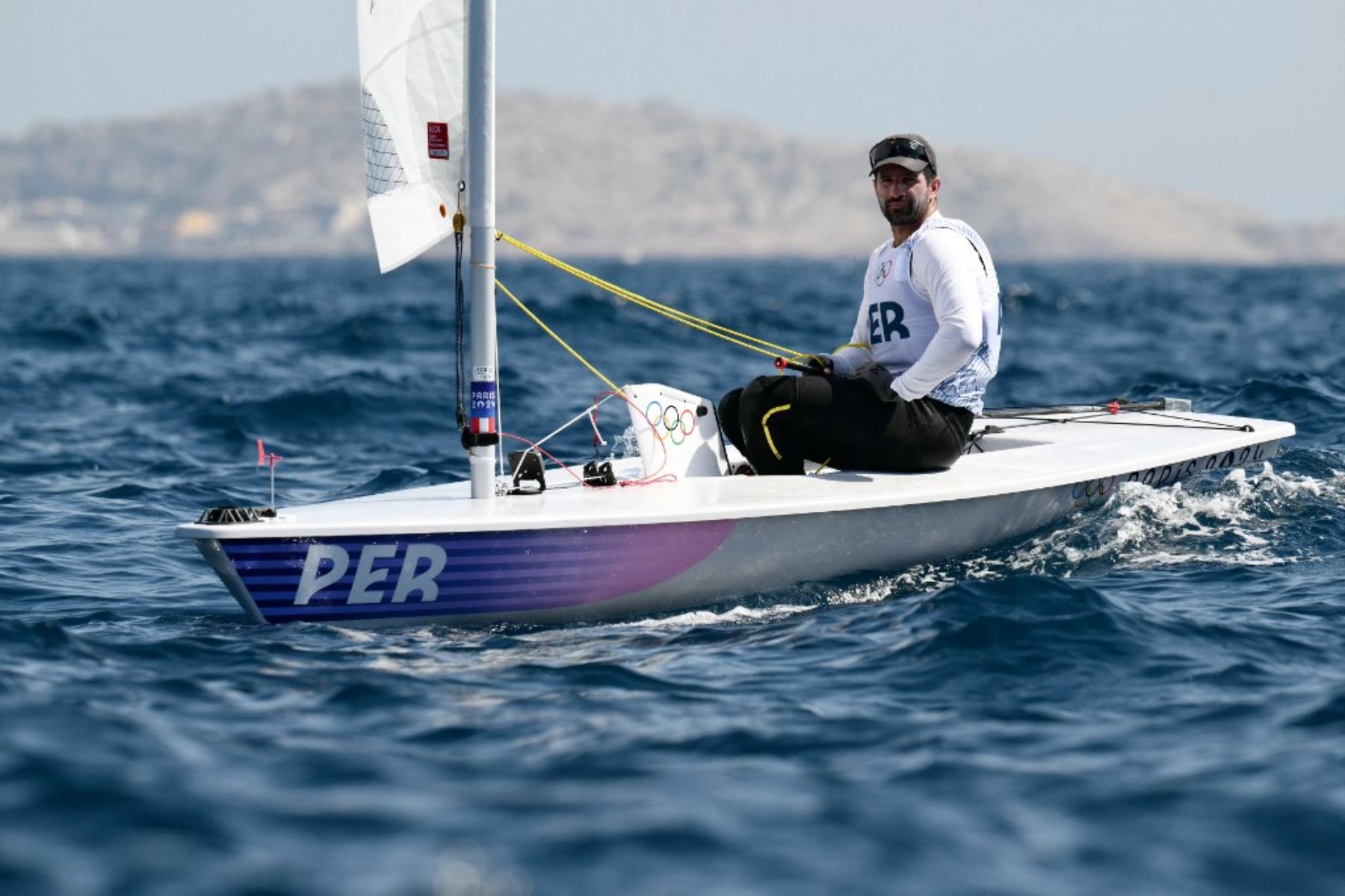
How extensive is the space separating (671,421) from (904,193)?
1550mm

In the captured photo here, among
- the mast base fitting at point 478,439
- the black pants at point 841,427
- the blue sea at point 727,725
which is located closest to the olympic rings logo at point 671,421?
the black pants at point 841,427

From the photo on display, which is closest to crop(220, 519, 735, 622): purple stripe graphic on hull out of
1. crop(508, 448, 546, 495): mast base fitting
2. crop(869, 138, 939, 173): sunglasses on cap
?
crop(508, 448, 546, 495): mast base fitting

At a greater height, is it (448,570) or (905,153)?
(905,153)

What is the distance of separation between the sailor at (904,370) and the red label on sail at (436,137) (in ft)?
6.28

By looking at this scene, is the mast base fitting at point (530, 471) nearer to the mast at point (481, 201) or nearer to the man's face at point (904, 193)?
the mast at point (481, 201)

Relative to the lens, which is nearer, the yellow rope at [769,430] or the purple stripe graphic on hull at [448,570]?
the purple stripe graphic on hull at [448,570]

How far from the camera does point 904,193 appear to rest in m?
7.42

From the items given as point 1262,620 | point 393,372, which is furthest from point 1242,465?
point 393,372

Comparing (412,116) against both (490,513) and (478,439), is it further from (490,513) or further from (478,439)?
(490,513)

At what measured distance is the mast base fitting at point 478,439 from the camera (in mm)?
6645

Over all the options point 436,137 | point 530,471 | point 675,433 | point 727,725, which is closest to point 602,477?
point 530,471

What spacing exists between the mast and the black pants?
1503mm

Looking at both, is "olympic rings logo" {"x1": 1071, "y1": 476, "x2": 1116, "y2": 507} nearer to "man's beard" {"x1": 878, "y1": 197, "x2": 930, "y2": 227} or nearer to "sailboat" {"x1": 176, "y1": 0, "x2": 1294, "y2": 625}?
"sailboat" {"x1": 176, "y1": 0, "x2": 1294, "y2": 625}

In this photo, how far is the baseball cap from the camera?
7332mm
